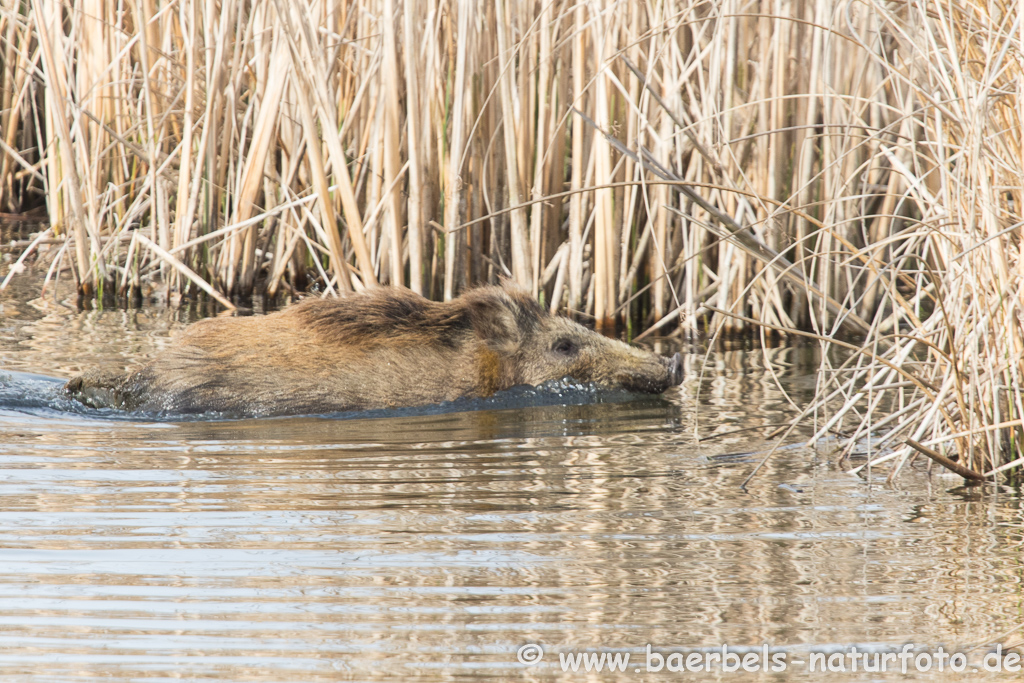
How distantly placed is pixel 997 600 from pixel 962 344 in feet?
3.76

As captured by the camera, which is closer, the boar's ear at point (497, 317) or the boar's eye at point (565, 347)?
the boar's ear at point (497, 317)

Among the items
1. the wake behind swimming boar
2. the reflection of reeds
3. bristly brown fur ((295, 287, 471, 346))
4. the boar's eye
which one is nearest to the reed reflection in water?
the wake behind swimming boar

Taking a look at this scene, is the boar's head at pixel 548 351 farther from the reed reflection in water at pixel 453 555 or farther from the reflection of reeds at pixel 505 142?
the reed reflection in water at pixel 453 555

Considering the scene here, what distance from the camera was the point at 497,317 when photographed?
20.6ft

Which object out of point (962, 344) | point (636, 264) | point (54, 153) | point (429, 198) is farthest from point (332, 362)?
point (54, 153)

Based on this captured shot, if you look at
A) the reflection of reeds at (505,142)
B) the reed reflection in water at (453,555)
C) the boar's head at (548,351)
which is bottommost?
the reed reflection in water at (453,555)

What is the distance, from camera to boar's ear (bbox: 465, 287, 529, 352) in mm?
6188

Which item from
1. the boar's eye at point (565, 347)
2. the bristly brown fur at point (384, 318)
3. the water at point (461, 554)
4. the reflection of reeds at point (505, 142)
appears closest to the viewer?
the water at point (461, 554)

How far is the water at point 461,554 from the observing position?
Result: 8.68 feet

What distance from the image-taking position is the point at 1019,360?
3.81 m

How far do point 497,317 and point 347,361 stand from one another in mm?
902

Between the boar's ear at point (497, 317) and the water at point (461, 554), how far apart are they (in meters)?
→ 1.08

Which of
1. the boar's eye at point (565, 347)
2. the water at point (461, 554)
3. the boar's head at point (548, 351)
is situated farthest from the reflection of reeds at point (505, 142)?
the water at point (461, 554)

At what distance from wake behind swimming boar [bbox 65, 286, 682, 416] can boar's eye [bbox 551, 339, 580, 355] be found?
0.18 m
